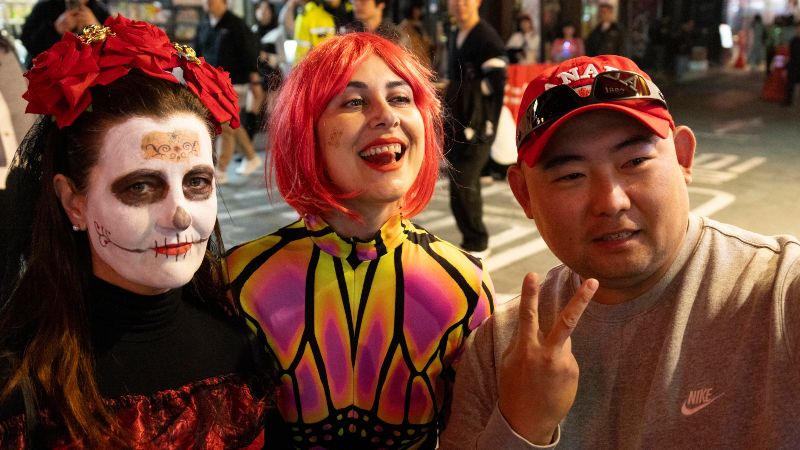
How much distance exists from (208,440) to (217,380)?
135mm

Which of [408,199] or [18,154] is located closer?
[18,154]

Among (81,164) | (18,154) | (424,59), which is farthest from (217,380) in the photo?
(424,59)

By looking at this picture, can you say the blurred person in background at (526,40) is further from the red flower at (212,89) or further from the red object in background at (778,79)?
the red flower at (212,89)

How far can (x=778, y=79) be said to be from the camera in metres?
16.0

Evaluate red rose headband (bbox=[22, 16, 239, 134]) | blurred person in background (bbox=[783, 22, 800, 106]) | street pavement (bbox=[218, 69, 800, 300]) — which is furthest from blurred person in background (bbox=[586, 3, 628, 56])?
red rose headband (bbox=[22, 16, 239, 134])

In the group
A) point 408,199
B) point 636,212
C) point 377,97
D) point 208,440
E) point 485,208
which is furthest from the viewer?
point 485,208

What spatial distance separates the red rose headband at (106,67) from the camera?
158cm

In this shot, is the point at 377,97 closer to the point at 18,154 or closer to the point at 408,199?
the point at 408,199

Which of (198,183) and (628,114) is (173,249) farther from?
(628,114)

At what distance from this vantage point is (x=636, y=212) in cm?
158

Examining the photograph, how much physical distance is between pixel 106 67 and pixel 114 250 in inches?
15.2

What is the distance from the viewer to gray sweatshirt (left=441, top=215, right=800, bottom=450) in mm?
1476

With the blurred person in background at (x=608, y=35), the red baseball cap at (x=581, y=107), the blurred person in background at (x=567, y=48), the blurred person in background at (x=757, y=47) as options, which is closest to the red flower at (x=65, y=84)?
the red baseball cap at (x=581, y=107)

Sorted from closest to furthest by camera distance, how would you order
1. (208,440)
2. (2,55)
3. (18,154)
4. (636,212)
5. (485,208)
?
1. (636,212)
2. (208,440)
3. (18,154)
4. (2,55)
5. (485,208)
